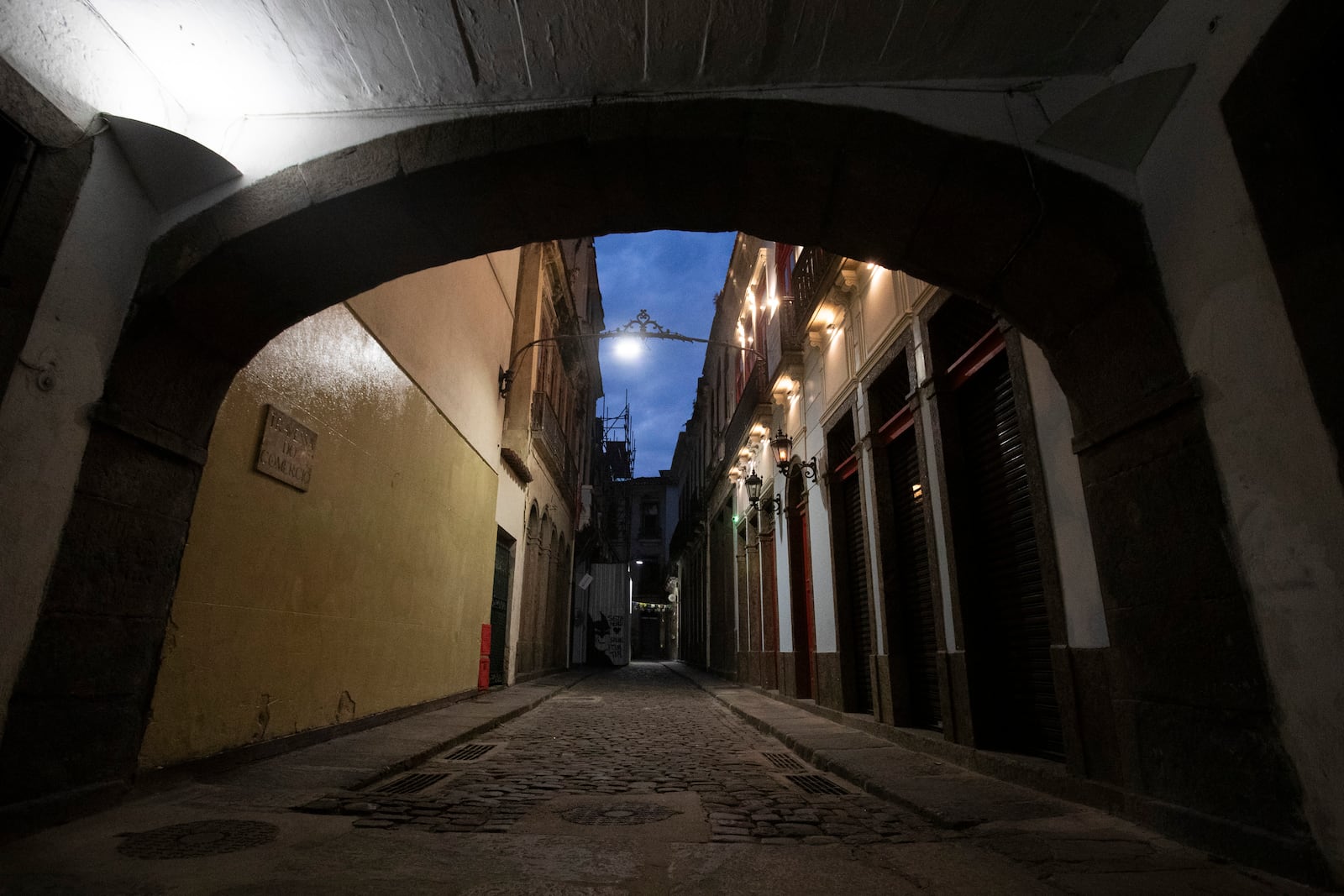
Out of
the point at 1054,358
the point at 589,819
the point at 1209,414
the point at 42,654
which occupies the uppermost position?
the point at 1054,358

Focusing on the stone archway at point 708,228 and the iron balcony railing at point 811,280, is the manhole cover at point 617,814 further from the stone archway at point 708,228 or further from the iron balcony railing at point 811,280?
the iron balcony railing at point 811,280

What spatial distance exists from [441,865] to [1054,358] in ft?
12.1

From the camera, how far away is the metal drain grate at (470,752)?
17.8 ft

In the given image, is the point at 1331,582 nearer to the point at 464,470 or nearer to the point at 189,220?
the point at 189,220

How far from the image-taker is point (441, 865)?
2641 mm

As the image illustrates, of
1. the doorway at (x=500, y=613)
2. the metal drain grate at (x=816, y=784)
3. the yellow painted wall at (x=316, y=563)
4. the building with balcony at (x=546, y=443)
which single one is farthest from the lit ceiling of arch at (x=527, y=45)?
the doorway at (x=500, y=613)

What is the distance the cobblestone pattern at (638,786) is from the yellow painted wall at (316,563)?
114 cm

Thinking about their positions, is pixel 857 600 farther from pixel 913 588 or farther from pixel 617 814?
pixel 617 814

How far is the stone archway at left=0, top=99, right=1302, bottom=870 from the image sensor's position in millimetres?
2822

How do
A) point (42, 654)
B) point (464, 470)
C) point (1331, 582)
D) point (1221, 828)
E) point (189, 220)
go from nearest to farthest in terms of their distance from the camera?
point (1331, 582), point (1221, 828), point (42, 654), point (189, 220), point (464, 470)

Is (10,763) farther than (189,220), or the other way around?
(189,220)

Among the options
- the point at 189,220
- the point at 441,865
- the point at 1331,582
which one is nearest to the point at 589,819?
the point at 441,865

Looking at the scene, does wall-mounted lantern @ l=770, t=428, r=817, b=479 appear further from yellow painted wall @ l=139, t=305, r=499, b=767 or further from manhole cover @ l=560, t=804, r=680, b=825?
manhole cover @ l=560, t=804, r=680, b=825

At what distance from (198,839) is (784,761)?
416 centimetres
